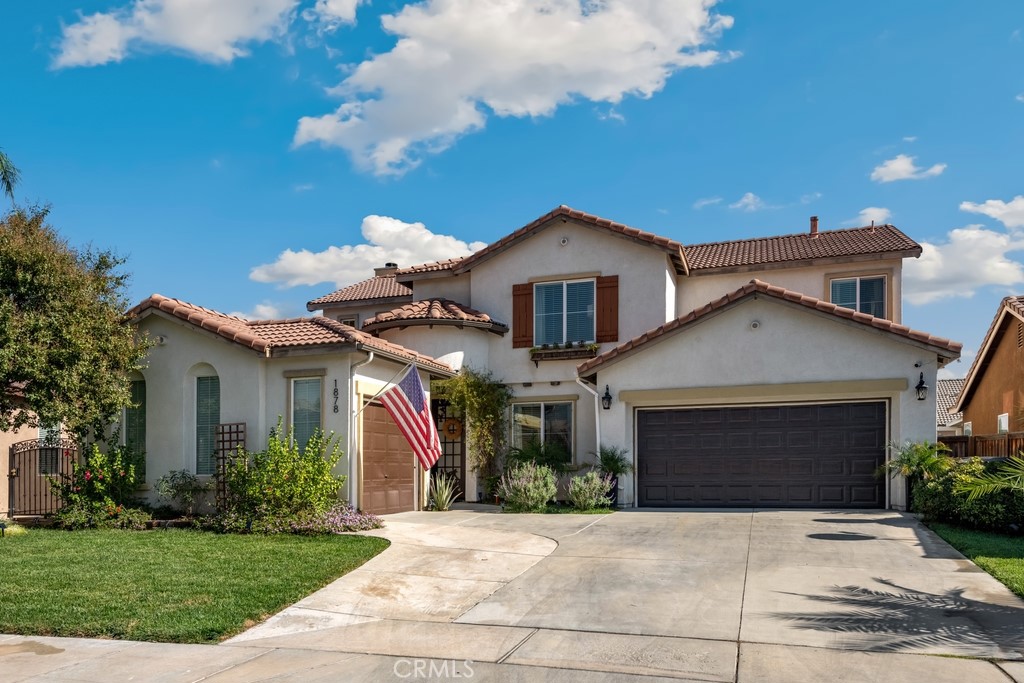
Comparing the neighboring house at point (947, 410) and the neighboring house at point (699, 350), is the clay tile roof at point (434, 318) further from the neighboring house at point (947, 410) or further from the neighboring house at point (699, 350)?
the neighboring house at point (947, 410)

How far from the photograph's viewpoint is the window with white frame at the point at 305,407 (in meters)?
16.2

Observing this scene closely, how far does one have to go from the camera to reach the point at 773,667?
7012mm

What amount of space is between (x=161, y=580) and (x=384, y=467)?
692 cm

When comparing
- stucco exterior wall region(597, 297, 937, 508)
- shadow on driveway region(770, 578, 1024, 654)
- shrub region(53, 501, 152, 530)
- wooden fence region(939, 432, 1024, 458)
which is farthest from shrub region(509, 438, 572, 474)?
shadow on driveway region(770, 578, 1024, 654)

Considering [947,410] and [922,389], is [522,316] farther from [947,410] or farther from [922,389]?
[947,410]

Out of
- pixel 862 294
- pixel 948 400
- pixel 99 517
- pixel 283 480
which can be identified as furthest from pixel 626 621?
pixel 948 400

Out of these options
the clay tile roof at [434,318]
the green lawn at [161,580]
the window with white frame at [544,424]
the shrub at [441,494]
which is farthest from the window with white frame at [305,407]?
the window with white frame at [544,424]

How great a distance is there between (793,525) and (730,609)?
5.83m

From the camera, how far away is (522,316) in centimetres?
2066

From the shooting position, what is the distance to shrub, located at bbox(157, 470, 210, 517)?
16.1m

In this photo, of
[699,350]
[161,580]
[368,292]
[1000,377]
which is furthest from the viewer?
[368,292]

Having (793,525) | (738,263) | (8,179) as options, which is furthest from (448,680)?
(8,179)

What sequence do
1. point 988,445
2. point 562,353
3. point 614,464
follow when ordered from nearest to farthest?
point 614,464 < point 988,445 < point 562,353

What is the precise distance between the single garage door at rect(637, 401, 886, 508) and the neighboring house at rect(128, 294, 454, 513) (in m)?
5.50
